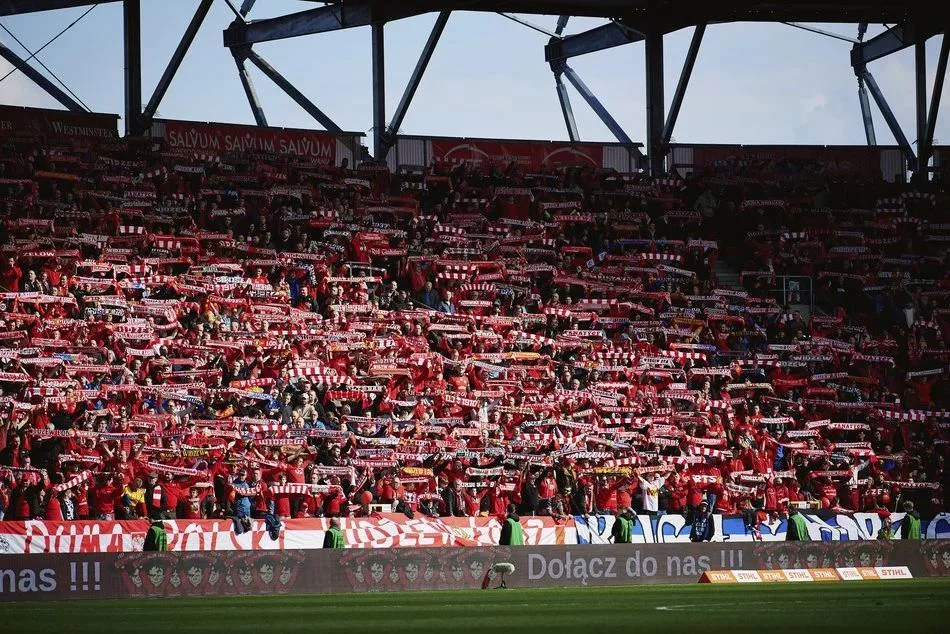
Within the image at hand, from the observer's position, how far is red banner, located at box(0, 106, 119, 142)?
32.2 meters

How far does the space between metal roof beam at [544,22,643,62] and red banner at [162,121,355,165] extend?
7.68 m

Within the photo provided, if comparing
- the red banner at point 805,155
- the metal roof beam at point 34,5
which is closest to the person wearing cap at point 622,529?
the red banner at point 805,155

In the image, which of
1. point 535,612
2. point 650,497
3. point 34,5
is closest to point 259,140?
point 34,5

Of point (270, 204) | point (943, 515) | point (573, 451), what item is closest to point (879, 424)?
point (943, 515)

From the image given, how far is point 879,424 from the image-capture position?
30.2 m

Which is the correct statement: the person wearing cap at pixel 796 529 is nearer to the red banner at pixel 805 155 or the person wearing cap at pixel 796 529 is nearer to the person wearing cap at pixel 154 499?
the person wearing cap at pixel 154 499

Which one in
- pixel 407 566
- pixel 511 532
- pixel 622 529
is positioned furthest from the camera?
pixel 622 529

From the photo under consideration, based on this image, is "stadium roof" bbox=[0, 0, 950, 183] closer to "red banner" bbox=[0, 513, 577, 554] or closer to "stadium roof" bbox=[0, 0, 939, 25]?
"stadium roof" bbox=[0, 0, 939, 25]

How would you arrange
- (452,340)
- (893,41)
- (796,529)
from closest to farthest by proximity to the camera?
(796,529), (452,340), (893,41)

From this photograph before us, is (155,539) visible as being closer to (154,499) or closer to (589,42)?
(154,499)

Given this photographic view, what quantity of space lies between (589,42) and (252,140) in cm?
1015

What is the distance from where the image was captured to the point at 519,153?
38.6m

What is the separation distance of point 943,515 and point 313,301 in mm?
13093

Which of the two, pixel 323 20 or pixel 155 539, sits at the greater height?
pixel 323 20
